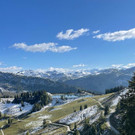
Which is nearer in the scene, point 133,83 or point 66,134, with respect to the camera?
point 133,83

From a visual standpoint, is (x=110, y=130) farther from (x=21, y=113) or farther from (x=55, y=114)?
(x=21, y=113)

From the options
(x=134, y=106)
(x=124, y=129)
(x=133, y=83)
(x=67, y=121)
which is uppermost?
(x=133, y=83)

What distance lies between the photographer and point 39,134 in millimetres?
106438

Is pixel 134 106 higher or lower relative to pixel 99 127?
higher

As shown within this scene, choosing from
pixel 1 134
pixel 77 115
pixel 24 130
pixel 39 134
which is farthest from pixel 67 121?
pixel 1 134

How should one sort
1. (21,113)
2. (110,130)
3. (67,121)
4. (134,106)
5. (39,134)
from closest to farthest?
(134,106), (110,130), (39,134), (67,121), (21,113)

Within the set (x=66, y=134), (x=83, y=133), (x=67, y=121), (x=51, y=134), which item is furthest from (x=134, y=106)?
(x=67, y=121)

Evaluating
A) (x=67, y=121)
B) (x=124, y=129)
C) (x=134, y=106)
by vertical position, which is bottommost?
(x=67, y=121)

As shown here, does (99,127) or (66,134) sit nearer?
(99,127)

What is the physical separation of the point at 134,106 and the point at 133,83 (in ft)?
12.4

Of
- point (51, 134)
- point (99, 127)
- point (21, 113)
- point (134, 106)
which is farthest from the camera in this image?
point (21, 113)

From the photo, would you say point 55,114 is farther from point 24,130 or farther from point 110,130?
point 110,130

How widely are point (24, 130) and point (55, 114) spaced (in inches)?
1503

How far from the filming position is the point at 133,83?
26.9 m
